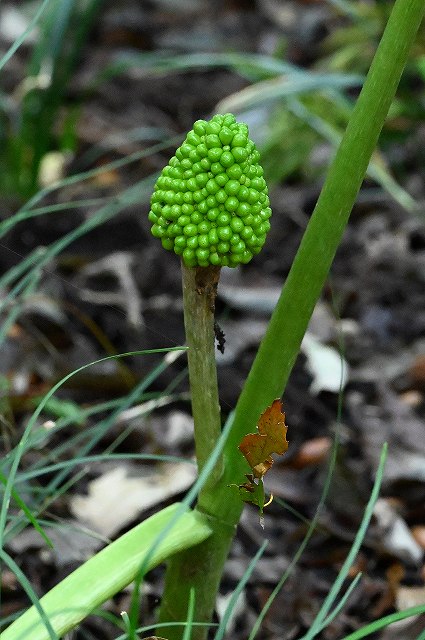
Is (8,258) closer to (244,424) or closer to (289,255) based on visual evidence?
(289,255)

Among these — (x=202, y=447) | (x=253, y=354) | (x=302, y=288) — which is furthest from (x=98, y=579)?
(x=253, y=354)

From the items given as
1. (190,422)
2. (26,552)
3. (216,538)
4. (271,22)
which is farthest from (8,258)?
(271,22)

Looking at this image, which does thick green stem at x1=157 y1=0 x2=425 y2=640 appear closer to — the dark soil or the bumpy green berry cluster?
the bumpy green berry cluster

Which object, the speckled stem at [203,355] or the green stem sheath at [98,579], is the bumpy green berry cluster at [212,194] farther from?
the green stem sheath at [98,579]

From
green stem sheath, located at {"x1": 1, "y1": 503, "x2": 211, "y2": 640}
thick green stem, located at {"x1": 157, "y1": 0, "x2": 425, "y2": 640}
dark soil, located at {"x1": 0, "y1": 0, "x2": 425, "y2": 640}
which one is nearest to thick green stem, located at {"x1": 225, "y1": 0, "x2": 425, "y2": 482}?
thick green stem, located at {"x1": 157, "y1": 0, "x2": 425, "y2": 640}

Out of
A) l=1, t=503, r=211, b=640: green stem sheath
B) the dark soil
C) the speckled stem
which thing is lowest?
the dark soil

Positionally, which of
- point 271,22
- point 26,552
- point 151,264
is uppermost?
point 271,22
